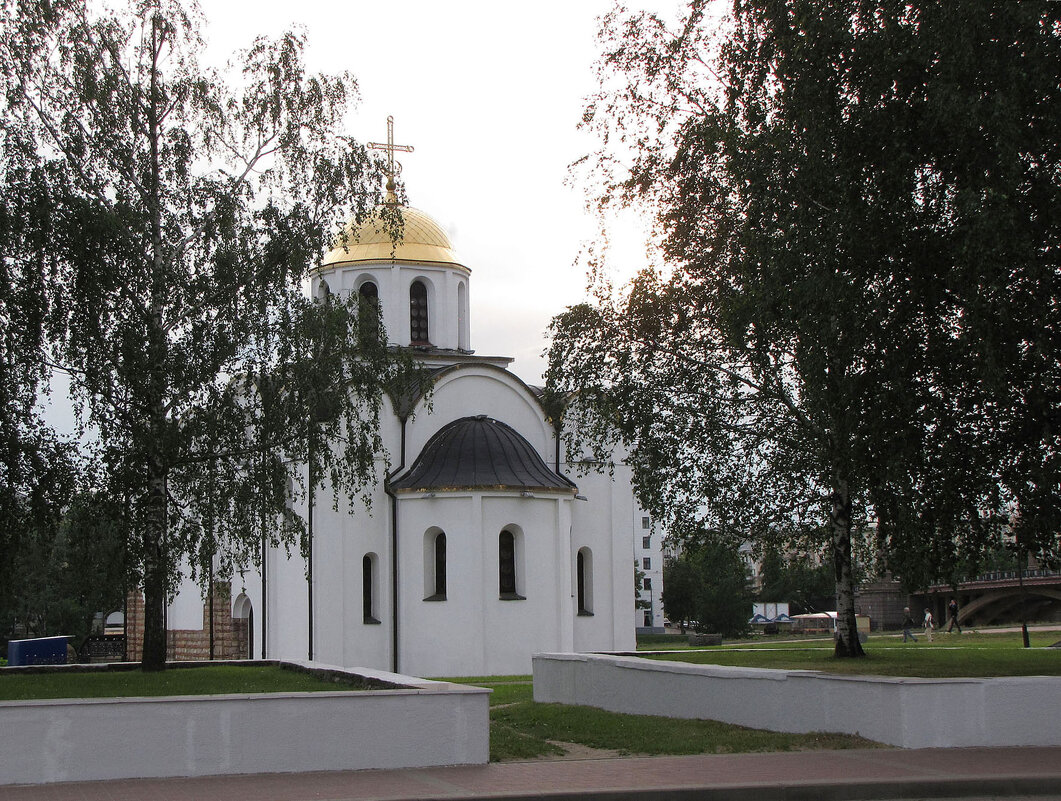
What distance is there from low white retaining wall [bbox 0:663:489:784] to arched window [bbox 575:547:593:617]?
2119 centimetres

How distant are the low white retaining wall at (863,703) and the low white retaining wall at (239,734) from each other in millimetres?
3779

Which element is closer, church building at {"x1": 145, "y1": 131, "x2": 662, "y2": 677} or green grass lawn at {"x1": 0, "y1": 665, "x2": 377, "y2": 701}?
green grass lawn at {"x1": 0, "y1": 665, "x2": 377, "y2": 701}

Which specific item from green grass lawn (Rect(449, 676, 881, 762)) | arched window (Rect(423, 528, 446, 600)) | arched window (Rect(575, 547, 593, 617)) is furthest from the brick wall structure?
green grass lawn (Rect(449, 676, 881, 762))

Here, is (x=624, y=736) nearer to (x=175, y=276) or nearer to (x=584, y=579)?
(x=175, y=276)

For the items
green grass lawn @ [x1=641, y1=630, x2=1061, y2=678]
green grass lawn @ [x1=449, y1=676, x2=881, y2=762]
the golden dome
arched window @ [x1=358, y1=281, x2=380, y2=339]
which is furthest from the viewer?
the golden dome

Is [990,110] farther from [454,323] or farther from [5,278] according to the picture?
[454,323]

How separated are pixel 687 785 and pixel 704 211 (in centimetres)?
1231

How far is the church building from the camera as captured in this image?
97.5 ft

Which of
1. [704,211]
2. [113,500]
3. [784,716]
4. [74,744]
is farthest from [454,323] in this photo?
[74,744]

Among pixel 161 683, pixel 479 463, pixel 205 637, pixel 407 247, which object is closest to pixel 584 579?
pixel 479 463

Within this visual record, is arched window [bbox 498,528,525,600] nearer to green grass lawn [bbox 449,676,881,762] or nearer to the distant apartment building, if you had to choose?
green grass lawn [bbox 449,676,881,762]

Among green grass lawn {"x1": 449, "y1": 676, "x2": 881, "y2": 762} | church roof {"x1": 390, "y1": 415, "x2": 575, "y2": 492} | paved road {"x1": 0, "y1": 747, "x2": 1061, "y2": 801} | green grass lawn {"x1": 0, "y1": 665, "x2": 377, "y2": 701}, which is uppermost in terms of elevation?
church roof {"x1": 390, "y1": 415, "x2": 575, "y2": 492}

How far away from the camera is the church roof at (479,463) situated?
98.6 feet

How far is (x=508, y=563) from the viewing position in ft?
100
